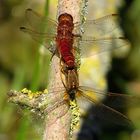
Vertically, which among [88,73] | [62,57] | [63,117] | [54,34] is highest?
[88,73]

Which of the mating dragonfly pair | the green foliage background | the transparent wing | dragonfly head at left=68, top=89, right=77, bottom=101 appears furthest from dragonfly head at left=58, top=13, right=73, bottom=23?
the green foliage background

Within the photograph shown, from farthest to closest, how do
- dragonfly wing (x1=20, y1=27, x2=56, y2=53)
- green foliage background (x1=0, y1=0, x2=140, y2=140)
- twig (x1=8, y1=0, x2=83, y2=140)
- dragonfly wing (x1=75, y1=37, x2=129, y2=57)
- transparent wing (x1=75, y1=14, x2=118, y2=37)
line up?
green foliage background (x1=0, y1=0, x2=140, y2=140), transparent wing (x1=75, y1=14, x2=118, y2=37), dragonfly wing (x1=75, y1=37, x2=129, y2=57), dragonfly wing (x1=20, y1=27, x2=56, y2=53), twig (x1=8, y1=0, x2=83, y2=140)

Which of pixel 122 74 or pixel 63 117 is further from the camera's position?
pixel 122 74

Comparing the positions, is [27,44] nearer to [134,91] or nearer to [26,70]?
[26,70]

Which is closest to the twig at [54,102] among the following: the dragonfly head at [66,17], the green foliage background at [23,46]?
the dragonfly head at [66,17]

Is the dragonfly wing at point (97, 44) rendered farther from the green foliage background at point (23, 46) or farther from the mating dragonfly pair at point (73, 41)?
the green foliage background at point (23, 46)

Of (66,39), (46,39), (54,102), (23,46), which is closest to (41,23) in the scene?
(46,39)

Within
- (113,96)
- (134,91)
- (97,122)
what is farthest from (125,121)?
(134,91)

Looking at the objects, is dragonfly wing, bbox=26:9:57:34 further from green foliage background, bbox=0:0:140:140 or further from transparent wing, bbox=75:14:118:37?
green foliage background, bbox=0:0:140:140
